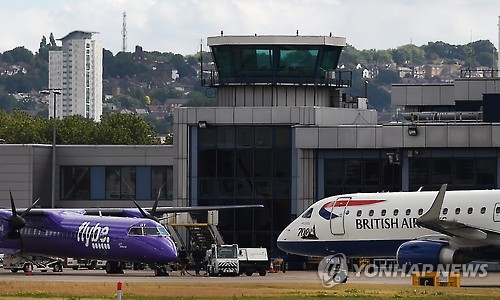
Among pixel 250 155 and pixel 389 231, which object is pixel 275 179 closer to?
pixel 250 155

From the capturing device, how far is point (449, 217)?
73.6 meters

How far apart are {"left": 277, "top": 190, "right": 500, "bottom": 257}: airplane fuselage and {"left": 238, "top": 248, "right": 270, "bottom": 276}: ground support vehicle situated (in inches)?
373

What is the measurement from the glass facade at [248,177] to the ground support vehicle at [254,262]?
12.6 metres

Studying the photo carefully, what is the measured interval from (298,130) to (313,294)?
36.2 meters

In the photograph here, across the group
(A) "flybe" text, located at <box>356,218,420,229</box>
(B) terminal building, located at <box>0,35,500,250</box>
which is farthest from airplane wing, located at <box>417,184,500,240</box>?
(B) terminal building, located at <box>0,35,500,250</box>

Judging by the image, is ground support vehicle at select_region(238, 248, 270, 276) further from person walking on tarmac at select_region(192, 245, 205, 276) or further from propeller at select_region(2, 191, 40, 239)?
propeller at select_region(2, 191, 40, 239)

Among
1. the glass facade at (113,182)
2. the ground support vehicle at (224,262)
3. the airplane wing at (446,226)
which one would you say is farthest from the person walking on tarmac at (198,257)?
the airplane wing at (446,226)

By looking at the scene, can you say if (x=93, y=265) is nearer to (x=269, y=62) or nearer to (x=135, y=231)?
(x=135, y=231)

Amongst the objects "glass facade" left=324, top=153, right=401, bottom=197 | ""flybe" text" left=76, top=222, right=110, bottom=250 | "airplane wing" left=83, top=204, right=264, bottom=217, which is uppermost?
"glass facade" left=324, top=153, right=401, bottom=197

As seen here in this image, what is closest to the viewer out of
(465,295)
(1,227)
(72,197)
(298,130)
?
(465,295)

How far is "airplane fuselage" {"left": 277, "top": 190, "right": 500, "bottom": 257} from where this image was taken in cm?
7319

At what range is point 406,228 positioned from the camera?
7475cm

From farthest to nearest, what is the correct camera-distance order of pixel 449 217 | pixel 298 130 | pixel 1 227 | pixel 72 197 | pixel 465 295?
pixel 72 197
pixel 298 130
pixel 1 227
pixel 449 217
pixel 465 295

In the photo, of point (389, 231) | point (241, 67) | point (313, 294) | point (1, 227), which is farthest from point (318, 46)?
point (313, 294)
